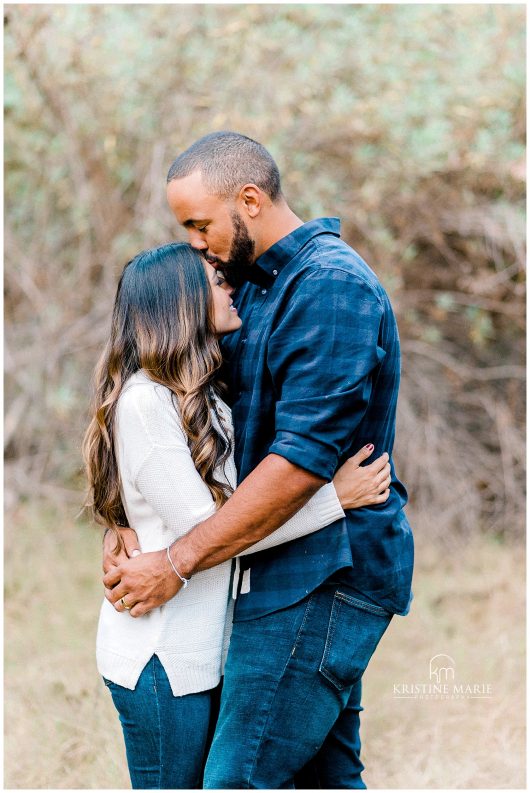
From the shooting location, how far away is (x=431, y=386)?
249 inches

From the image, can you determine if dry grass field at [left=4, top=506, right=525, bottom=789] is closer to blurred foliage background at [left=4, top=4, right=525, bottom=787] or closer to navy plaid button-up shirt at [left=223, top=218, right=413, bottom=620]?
blurred foliage background at [left=4, top=4, right=525, bottom=787]

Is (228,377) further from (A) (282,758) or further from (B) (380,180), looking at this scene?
(B) (380,180)

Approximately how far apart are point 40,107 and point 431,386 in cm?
334

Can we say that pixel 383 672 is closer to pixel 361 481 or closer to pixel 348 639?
pixel 348 639

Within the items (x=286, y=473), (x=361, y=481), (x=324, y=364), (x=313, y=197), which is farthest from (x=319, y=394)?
(x=313, y=197)

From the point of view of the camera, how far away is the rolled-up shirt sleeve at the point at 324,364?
2.06m

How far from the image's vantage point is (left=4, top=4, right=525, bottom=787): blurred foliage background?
546 cm

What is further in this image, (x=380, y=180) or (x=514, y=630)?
(x=380, y=180)

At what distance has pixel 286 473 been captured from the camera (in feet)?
6.82

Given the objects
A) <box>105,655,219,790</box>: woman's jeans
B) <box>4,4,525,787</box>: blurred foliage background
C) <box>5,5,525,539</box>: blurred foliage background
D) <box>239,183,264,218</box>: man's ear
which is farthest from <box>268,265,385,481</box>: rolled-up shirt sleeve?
<box>5,5,525,539</box>: blurred foliage background

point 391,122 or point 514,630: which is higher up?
point 391,122

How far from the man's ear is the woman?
0.64 feet

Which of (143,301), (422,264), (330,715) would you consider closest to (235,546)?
(330,715)

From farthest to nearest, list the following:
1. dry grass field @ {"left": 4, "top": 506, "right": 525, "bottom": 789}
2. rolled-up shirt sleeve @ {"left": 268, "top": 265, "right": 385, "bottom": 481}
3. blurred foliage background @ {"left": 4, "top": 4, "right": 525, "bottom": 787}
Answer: blurred foliage background @ {"left": 4, "top": 4, "right": 525, "bottom": 787}, dry grass field @ {"left": 4, "top": 506, "right": 525, "bottom": 789}, rolled-up shirt sleeve @ {"left": 268, "top": 265, "right": 385, "bottom": 481}
